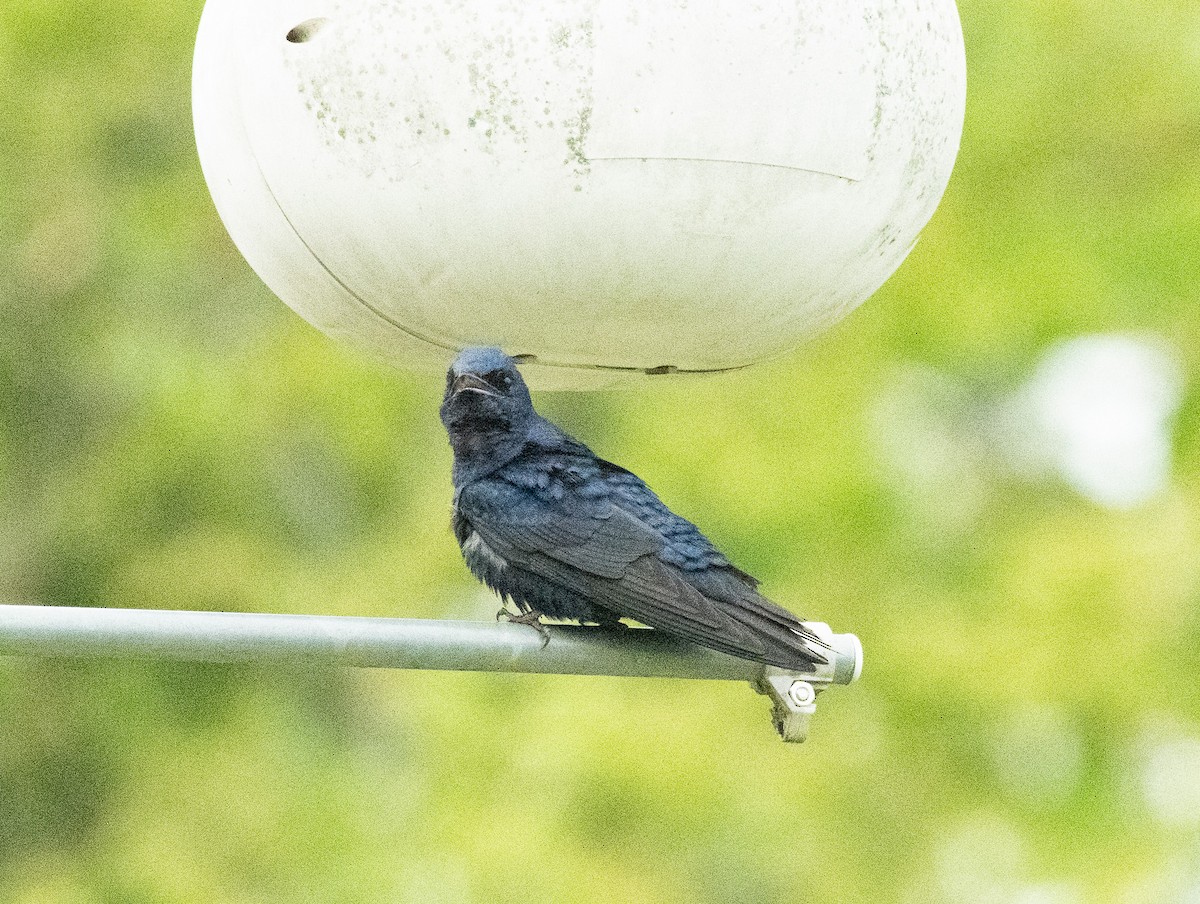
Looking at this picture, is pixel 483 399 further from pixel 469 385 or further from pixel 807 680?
pixel 807 680

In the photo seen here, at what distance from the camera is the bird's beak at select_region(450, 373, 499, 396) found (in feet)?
11.5

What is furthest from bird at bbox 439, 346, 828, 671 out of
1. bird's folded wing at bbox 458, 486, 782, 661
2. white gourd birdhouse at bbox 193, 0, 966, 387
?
white gourd birdhouse at bbox 193, 0, 966, 387

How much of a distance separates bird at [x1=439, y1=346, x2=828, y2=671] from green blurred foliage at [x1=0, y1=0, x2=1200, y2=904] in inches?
88.9

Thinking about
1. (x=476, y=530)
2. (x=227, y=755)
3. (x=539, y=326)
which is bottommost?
(x=227, y=755)

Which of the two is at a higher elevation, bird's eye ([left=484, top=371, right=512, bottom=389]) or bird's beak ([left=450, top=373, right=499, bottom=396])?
bird's eye ([left=484, top=371, right=512, bottom=389])

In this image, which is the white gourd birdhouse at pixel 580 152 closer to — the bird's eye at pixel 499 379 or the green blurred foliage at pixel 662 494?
the bird's eye at pixel 499 379

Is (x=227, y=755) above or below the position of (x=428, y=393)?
below

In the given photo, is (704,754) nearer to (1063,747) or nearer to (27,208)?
(1063,747)

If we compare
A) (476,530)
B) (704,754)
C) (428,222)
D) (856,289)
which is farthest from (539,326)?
(704,754)

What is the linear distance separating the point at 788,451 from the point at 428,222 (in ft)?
12.2

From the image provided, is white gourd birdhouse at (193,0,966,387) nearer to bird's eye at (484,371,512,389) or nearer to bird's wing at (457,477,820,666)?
bird's eye at (484,371,512,389)

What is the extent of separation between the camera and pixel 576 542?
3.89m

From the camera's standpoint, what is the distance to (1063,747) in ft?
21.7

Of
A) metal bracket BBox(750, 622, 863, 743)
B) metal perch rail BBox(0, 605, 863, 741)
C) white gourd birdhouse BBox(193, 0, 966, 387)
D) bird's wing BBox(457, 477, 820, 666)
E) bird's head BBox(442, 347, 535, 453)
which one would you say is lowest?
metal perch rail BBox(0, 605, 863, 741)
